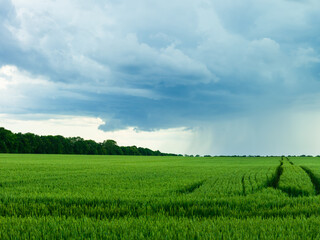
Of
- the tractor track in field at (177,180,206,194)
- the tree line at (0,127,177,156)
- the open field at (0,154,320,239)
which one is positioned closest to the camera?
the open field at (0,154,320,239)

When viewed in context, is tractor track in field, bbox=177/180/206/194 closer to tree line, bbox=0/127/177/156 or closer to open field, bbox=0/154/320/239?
open field, bbox=0/154/320/239

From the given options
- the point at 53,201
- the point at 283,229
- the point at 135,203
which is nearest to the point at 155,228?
the point at 283,229

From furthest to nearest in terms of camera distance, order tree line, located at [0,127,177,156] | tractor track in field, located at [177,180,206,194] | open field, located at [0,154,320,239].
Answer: tree line, located at [0,127,177,156]
tractor track in field, located at [177,180,206,194]
open field, located at [0,154,320,239]

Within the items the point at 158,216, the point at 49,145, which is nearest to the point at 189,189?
the point at 158,216

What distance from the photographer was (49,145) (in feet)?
435

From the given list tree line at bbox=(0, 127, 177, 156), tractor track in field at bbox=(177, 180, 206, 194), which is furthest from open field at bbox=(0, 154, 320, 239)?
tree line at bbox=(0, 127, 177, 156)

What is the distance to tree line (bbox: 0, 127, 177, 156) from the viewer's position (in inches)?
4577

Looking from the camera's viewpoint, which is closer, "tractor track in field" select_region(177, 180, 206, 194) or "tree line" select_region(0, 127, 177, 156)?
"tractor track in field" select_region(177, 180, 206, 194)

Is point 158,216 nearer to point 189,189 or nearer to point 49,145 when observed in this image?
point 189,189

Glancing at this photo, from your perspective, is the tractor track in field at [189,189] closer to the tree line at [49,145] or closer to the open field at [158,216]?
the open field at [158,216]

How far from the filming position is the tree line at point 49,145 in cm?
11625

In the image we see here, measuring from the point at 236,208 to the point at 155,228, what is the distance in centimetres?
439

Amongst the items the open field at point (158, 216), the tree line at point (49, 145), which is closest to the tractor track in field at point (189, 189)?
the open field at point (158, 216)

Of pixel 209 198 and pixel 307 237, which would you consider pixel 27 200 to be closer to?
pixel 209 198
